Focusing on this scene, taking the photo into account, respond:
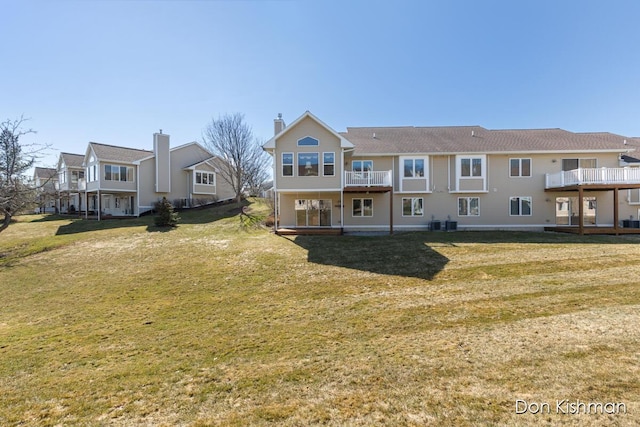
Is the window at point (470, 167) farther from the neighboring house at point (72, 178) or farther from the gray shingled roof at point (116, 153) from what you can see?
the neighboring house at point (72, 178)

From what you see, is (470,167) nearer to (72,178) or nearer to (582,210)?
(582,210)

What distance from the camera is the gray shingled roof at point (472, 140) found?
20109 millimetres

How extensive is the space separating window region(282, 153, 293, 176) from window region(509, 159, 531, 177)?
1499 centimetres

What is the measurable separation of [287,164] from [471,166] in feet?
41.0

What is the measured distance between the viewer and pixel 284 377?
4.37 meters

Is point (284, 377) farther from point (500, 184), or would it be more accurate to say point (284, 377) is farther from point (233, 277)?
point (500, 184)

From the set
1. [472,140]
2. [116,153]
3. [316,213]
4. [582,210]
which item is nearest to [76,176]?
[116,153]

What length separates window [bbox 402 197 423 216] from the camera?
67.7ft

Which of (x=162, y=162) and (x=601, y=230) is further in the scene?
(x=162, y=162)

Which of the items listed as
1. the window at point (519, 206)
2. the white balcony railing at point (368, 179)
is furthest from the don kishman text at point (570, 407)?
the window at point (519, 206)

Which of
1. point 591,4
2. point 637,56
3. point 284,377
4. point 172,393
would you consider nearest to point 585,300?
point 284,377

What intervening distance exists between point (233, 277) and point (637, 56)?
24938 mm

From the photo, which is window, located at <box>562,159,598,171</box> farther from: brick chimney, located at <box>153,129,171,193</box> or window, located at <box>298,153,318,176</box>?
brick chimney, located at <box>153,129,171,193</box>

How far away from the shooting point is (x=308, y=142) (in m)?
18.0
